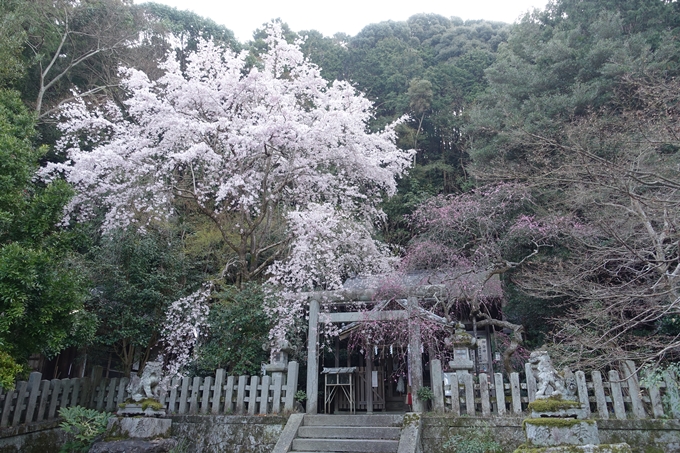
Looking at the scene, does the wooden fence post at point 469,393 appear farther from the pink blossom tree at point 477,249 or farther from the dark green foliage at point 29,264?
→ the dark green foliage at point 29,264

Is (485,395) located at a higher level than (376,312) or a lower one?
lower

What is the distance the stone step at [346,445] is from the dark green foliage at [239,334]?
1.87 meters

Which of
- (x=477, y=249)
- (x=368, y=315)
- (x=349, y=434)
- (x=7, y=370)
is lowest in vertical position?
(x=349, y=434)

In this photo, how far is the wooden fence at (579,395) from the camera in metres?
6.18

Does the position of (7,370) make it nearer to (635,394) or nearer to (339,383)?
(339,383)

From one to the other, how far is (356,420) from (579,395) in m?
3.35

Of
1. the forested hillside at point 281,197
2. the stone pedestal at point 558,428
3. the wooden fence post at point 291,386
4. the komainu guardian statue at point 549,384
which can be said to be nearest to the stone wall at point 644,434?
the forested hillside at point 281,197

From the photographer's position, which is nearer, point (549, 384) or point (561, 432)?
point (561, 432)

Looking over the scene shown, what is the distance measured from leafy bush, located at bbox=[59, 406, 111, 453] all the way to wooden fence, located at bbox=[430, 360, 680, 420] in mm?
5154

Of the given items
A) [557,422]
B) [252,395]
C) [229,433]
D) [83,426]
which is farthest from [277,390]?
[557,422]

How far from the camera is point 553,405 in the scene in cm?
480

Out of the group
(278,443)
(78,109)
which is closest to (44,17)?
(78,109)

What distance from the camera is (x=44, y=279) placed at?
5609mm

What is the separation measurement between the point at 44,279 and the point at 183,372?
4.02m
